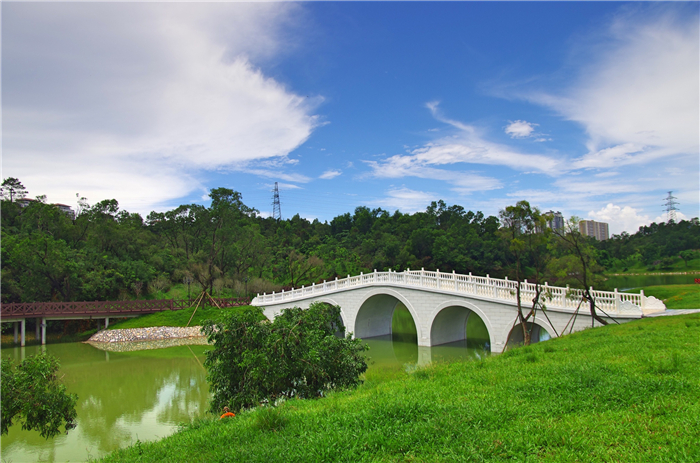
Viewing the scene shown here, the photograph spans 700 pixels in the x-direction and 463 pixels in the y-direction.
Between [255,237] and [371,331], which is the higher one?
[255,237]

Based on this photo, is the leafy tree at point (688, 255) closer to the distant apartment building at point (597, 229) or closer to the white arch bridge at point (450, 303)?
the white arch bridge at point (450, 303)

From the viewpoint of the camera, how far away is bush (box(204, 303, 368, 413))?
22.4 ft

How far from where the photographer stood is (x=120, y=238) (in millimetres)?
33406

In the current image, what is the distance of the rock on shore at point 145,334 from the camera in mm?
24422

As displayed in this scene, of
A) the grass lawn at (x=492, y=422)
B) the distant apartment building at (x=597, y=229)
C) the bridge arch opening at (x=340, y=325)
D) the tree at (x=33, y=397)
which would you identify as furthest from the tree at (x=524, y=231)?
the distant apartment building at (x=597, y=229)

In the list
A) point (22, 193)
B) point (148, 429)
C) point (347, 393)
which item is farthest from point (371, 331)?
point (22, 193)

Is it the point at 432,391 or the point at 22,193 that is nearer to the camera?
→ the point at 432,391

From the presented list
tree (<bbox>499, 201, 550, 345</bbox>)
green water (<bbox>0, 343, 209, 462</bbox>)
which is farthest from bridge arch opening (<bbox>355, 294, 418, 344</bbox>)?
tree (<bbox>499, 201, 550, 345</bbox>)

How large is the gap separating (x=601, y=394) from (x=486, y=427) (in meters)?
1.58

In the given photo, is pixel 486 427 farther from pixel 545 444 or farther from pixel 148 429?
pixel 148 429

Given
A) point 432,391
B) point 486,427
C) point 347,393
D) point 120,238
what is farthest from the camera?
point 120,238

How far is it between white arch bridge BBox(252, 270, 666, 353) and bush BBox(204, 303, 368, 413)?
8.99 m

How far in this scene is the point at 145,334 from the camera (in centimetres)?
2489

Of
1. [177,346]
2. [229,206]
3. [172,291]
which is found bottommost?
[177,346]
